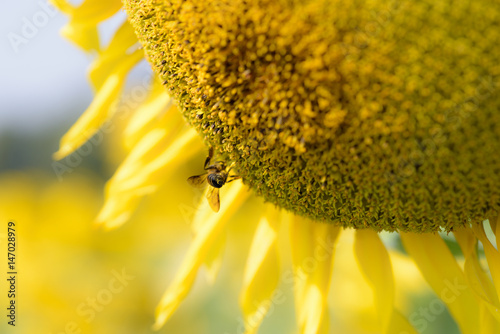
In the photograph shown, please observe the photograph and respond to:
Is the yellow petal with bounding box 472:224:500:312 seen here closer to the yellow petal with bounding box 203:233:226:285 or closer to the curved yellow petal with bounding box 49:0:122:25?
the yellow petal with bounding box 203:233:226:285

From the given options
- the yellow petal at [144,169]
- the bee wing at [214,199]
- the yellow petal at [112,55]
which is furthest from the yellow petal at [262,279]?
the yellow petal at [112,55]

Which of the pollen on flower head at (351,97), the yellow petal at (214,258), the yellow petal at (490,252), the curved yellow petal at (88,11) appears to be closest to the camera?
the pollen on flower head at (351,97)

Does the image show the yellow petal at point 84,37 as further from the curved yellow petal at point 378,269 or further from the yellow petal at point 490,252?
the yellow petal at point 490,252

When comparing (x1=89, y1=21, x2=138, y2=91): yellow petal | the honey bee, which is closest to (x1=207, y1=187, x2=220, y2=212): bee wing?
the honey bee

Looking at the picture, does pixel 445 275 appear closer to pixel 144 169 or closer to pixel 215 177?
pixel 215 177

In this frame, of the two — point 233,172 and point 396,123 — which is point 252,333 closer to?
point 233,172

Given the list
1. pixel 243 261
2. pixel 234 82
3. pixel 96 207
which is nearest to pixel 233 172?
pixel 234 82
